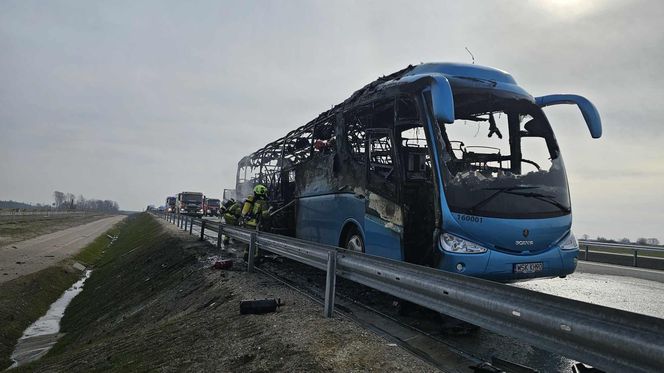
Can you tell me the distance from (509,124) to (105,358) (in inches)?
269

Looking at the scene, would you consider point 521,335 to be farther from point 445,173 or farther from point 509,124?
point 509,124

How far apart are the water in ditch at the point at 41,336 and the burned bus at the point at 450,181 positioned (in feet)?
27.0

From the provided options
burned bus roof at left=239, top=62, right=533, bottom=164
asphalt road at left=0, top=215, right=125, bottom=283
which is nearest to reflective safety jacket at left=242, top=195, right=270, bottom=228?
burned bus roof at left=239, top=62, right=533, bottom=164

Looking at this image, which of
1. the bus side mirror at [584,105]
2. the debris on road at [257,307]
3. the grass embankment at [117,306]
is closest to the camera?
the debris on road at [257,307]

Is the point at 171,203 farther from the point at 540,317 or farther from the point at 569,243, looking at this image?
the point at 540,317

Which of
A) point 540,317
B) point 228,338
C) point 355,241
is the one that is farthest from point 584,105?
point 228,338

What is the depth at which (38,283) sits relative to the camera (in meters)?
17.8

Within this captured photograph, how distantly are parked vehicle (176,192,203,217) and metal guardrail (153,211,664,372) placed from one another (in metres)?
42.8

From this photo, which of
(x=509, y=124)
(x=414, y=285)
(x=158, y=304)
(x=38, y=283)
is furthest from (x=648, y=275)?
(x=38, y=283)

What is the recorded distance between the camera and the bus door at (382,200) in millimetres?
5750

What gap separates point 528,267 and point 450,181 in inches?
56.5

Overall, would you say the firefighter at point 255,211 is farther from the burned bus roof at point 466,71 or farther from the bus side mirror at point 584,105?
the bus side mirror at point 584,105

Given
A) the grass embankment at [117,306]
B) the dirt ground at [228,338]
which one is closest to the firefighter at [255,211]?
the dirt ground at [228,338]

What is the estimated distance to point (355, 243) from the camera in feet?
22.8
